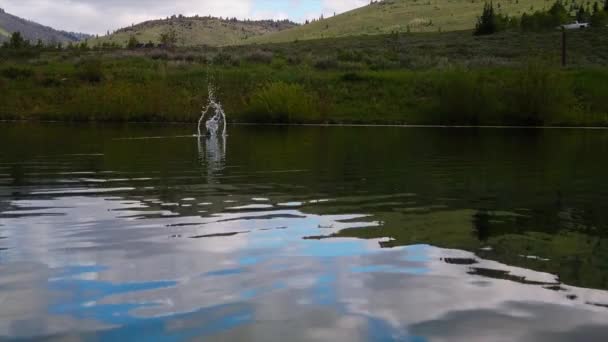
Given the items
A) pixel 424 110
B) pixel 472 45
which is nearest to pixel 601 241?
pixel 424 110

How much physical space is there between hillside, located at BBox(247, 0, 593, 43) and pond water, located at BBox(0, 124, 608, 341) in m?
123

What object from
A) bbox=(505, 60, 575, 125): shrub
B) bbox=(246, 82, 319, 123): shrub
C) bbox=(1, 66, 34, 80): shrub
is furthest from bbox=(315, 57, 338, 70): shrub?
bbox=(1, 66, 34, 80): shrub

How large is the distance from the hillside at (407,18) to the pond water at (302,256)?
123 m

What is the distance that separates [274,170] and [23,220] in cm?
785

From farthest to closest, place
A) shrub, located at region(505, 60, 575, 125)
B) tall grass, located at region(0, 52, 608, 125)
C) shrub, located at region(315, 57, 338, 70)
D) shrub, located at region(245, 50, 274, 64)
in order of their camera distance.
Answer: shrub, located at region(245, 50, 274, 64) → shrub, located at region(315, 57, 338, 70) → tall grass, located at region(0, 52, 608, 125) → shrub, located at region(505, 60, 575, 125)

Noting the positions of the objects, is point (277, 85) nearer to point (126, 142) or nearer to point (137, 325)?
point (126, 142)

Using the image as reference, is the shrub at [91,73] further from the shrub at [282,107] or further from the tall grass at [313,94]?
the shrub at [282,107]

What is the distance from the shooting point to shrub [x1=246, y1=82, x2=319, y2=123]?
48.3m

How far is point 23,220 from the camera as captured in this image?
9.55 m

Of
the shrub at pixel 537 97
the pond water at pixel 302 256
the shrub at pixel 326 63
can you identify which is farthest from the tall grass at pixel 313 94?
the pond water at pixel 302 256

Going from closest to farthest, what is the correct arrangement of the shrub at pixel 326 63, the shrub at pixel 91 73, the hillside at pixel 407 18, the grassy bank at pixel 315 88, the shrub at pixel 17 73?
the grassy bank at pixel 315 88 < the shrub at pixel 91 73 < the shrub at pixel 17 73 < the shrub at pixel 326 63 < the hillside at pixel 407 18

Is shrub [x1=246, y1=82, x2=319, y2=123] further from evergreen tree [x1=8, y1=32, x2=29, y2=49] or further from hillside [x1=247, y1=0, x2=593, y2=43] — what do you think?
hillside [x1=247, y1=0, x2=593, y2=43]

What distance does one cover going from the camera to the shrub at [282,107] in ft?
159

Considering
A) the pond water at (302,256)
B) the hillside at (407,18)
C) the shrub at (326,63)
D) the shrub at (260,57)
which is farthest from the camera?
the hillside at (407,18)
